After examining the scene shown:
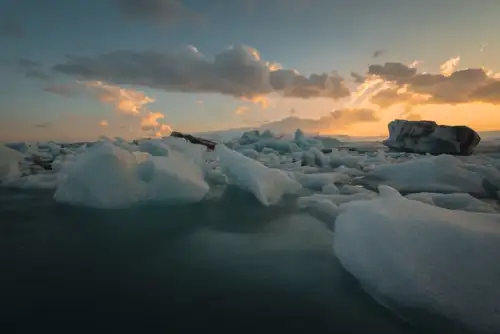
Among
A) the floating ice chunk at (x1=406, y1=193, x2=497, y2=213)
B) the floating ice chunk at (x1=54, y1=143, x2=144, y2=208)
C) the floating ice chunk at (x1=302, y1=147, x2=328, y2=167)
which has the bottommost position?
the floating ice chunk at (x1=302, y1=147, x2=328, y2=167)

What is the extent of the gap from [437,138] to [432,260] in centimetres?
2760

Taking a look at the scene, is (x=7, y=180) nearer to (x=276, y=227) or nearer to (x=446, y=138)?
(x=276, y=227)

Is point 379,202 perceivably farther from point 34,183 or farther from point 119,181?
point 34,183

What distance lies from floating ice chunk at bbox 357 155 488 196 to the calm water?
4.96 m

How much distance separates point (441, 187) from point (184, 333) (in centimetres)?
760

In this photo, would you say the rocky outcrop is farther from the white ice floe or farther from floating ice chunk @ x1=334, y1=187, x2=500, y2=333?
floating ice chunk @ x1=334, y1=187, x2=500, y2=333

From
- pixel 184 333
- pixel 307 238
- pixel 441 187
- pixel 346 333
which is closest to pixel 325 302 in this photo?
pixel 346 333

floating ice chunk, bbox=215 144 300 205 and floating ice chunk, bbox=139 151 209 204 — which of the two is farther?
floating ice chunk, bbox=215 144 300 205

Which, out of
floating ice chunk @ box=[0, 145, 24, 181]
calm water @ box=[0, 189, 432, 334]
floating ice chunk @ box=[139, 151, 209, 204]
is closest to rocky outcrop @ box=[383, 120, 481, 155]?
floating ice chunk @ box=[139, 151, 209, 204]

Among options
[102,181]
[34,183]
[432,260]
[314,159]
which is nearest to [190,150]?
[102,181]

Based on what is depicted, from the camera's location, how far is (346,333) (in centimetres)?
167

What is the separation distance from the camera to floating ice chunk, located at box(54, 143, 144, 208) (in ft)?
17.3

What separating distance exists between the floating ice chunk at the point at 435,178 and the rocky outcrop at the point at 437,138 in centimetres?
2030

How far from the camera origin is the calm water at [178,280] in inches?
68.7
